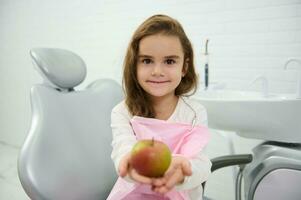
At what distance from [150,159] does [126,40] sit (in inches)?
68.6

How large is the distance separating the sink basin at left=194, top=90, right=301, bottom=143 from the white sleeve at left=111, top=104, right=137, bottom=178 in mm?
379

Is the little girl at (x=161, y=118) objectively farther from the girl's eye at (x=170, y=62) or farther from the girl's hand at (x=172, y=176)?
the girl's hand at (x=172, y=176)

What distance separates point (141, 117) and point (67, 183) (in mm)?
302

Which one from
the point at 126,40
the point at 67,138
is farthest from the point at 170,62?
the point at 126,40

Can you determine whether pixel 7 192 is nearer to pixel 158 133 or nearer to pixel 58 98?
pixel 58 98

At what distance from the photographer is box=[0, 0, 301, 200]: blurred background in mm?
1529

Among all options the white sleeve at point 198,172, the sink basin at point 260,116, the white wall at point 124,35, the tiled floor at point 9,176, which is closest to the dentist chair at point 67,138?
the sink basin at point 260,116

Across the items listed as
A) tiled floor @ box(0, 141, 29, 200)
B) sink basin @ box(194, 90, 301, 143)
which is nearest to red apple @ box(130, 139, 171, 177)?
sink basin @ box(194, 90, 301, 143)

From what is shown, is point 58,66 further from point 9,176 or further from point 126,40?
point 9,176

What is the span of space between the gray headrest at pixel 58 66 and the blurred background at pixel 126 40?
0.89 metres

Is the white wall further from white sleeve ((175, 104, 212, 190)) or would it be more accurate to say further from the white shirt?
white sleeve ((175, 104, 212, 190))

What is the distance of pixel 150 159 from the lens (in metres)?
0.48

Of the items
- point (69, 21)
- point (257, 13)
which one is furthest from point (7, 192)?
point (257, 13)

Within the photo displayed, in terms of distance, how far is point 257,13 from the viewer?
1.55m
